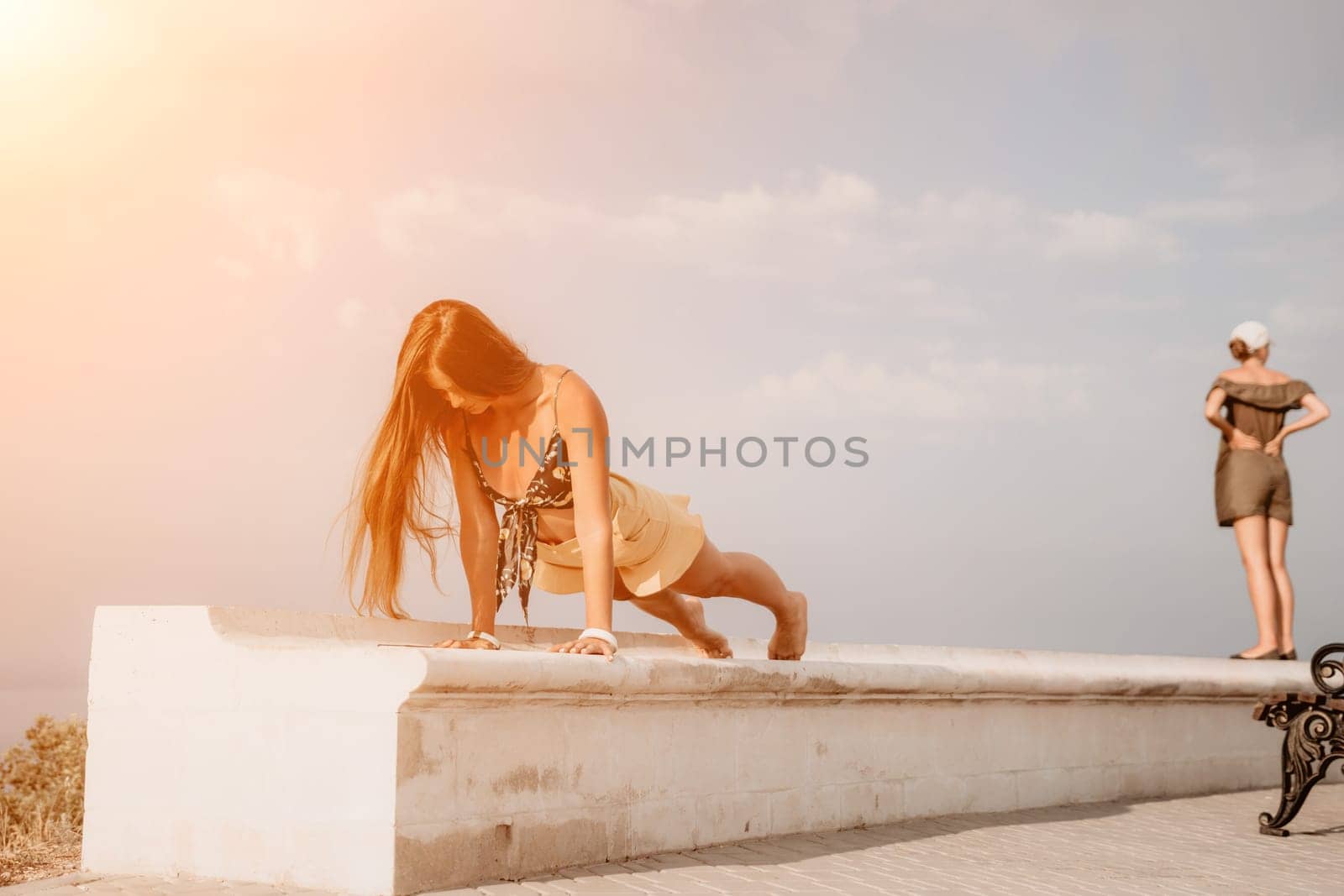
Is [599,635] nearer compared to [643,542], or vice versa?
[599,635]

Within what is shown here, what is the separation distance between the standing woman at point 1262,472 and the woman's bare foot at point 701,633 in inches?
183

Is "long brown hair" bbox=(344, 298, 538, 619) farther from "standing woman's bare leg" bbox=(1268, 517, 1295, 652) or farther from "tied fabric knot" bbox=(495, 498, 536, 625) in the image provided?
"standing woman's bare leg" bbox=(1268, 517, 1295, 652)

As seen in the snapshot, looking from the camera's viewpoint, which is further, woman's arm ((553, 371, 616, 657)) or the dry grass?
the dry grass

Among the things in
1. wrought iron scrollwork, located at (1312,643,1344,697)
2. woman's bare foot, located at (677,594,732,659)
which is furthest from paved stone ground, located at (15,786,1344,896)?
woman's bare foot, located at (677,594,732,659)

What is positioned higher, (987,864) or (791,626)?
(791,626)

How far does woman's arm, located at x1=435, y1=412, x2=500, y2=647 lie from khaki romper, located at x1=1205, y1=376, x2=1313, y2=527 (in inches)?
239

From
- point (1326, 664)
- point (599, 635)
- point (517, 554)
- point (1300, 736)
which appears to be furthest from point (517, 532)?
point (1326, 664)

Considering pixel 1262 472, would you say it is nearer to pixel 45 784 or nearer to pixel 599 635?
pixel 599 635

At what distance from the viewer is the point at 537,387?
16.4 ft

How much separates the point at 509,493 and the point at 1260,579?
614 centimetres

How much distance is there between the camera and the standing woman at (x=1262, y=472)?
9133 mm

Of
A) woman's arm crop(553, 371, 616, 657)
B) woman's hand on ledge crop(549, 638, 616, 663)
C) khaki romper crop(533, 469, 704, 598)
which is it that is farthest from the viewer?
khaki romper crop(533, 469, 704, 598)

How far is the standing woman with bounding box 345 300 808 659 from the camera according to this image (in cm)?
483

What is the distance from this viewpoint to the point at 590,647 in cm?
433
